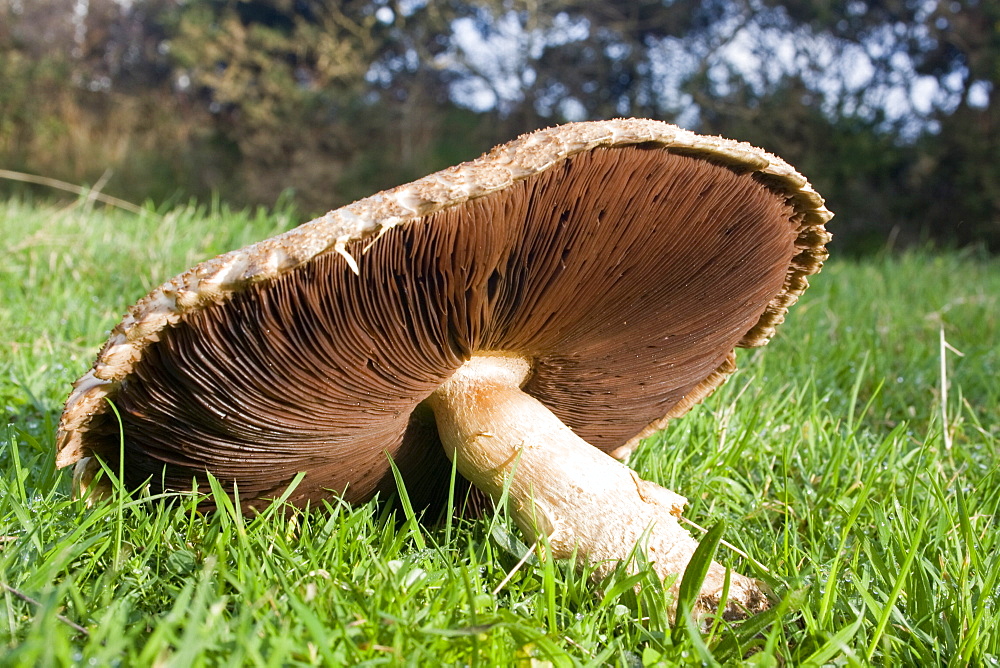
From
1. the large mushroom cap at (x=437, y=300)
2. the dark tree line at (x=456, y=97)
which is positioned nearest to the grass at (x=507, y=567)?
the large mushroom cap at (x=437, y=300)

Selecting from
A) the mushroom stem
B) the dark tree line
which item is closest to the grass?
the mushroom stem

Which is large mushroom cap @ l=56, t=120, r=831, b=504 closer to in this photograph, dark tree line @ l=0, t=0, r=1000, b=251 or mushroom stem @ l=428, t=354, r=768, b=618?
mushroom stem @ l=428, t=354, r=768, b=618

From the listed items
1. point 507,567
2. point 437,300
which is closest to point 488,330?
point 437,300

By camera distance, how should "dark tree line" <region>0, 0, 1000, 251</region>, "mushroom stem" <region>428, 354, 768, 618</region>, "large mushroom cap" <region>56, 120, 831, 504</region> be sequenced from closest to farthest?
"large mushroom cap" <region>56, 120, 831, 504</region>
"mushroom stem" <region>428, 354, 768, 618</region>
"dark tree line" <region>0, 0, 1000, 251</region>

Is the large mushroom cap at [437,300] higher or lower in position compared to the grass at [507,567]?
higher

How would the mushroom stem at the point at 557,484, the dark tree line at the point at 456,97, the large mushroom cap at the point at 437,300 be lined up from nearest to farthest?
the large mushroom cap at the point at 437,300 → the mushroom stem at the point at 557,484 → the dark tree line at the point at 456,97

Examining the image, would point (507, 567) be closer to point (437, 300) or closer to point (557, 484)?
point (557, 484)

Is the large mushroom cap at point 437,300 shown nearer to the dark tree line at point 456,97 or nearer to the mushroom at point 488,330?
the mushroom at point 488,330
